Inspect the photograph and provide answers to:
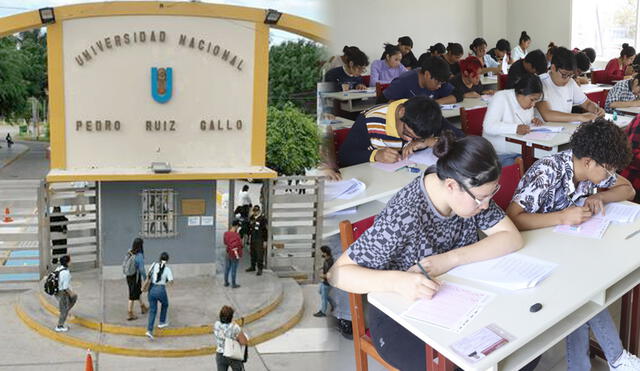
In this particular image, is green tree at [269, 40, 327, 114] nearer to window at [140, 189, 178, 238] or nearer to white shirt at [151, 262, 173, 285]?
window at [140, 189, 178, 238]

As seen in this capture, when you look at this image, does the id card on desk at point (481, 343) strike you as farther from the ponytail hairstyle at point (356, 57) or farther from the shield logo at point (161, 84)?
the shield logo at point (161, 84)

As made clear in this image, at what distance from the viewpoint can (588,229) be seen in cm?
187

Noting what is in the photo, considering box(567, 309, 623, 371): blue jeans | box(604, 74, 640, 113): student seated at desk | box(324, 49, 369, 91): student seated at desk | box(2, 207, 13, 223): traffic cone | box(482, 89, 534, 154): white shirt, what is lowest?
box(2, 207, 13, 223): traffic cone

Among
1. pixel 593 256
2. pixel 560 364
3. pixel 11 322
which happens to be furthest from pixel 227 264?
pixel 593 256

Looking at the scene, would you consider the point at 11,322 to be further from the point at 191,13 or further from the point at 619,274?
the point at 619,274

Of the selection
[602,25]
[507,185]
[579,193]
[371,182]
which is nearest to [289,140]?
[371,182]

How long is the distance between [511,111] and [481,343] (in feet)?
6.97

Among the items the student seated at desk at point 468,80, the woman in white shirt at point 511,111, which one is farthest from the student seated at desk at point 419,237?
the student seated at desk at point 468,80

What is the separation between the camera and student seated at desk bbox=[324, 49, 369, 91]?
491 centimetres

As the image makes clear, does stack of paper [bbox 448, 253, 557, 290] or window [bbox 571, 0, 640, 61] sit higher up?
window [bbox 571, 0, 640, 61]

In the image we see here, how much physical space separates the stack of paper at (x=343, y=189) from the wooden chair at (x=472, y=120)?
1.19m

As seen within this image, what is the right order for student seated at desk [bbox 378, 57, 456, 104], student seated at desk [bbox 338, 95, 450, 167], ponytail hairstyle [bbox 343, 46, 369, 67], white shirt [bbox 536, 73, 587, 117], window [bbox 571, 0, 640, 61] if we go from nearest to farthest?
student seated at desk [bbox 338, 95, 450, 167] → student seated at desk [bbox 378, 57, 456, 104] → white shirt [bbox 536, 73, 587, 117] → ponytail hairstyle [bbox 343, 46, 369, 67] → window [bbox 571, 0, 640, 61]

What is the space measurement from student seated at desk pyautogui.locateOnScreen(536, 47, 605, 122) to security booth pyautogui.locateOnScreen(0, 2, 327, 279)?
6.32ft

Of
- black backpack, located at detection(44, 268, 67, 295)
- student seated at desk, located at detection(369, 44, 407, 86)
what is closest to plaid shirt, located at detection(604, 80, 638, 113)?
student seated at desk, located at detection(369, 44, 407, 86)
